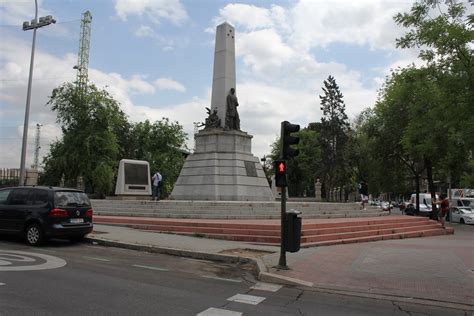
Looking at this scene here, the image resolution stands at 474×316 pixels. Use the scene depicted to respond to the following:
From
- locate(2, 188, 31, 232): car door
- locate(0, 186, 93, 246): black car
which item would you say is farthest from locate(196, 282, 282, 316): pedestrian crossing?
locate(2, 188, 31, 232): car door

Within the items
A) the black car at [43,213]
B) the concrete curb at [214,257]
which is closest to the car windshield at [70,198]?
the black car at [43,213]

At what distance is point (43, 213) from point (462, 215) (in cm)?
3351

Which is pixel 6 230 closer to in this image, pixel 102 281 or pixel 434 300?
pixel 102 281

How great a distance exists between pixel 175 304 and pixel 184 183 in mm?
18607

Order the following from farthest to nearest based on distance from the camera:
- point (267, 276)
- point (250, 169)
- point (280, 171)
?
point (250, 169)
point (280, 171)
point (267, 276)

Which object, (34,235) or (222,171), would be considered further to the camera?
(222,171)

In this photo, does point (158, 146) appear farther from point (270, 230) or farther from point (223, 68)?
point (270, 230)

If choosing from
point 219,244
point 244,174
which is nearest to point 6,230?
point 219,244

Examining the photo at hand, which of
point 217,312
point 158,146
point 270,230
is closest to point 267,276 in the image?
point 217,312

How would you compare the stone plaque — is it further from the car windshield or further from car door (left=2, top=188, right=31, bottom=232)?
car door (left=2, top=188, right=31, bottom=232)

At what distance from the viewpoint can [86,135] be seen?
38.3 m

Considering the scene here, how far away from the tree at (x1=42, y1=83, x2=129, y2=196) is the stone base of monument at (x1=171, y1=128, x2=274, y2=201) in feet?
50.8

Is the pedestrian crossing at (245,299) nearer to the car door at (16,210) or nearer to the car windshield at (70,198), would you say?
the car windshield at (70,198)

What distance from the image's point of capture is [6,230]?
12656 millimetres
